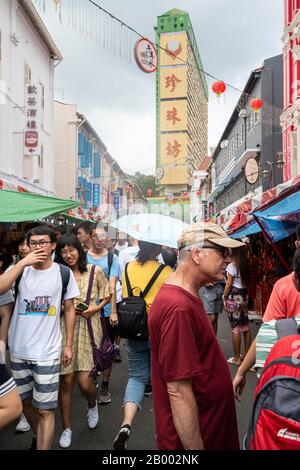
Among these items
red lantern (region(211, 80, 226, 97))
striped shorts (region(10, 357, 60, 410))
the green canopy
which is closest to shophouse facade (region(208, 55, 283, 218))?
red lantern (region(211, 80, 226, 97))

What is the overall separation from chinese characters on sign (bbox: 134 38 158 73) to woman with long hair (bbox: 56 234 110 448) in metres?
3.91

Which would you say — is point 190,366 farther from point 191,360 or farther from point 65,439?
point 65,439

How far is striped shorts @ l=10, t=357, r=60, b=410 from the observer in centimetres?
297

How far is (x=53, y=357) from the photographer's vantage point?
3.03 metres

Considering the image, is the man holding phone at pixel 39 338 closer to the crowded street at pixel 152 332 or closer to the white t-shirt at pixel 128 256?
the crowded street at pixel 152 332

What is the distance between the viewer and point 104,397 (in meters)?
4.52

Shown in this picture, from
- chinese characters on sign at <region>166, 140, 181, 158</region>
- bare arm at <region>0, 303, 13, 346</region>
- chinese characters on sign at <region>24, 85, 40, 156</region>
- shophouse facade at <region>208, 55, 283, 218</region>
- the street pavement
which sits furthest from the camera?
shophouse facade at <region>208, 55, 283, 218</region>

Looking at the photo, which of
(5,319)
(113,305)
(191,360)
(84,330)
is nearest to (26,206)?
(113,305)

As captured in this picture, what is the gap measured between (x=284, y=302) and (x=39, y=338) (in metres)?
1.85

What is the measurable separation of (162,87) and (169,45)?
196 cm

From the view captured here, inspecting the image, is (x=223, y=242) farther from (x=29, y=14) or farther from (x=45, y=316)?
(x=29, y=14)

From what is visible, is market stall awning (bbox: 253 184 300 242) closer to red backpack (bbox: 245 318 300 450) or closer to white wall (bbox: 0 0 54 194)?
red backpack (bbox: 245 318 300 450)

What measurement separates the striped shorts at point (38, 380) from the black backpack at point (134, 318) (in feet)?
2.16

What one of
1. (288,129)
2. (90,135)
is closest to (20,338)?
(288,129)
